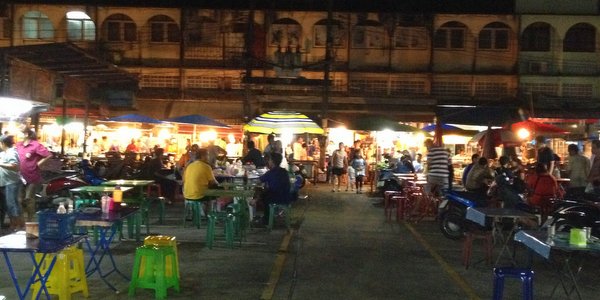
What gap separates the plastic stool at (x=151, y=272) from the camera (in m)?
7.83

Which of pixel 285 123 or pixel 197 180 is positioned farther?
pixel 285 123

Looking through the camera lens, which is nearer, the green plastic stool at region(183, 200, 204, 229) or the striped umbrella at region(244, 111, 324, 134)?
the green plastic stool at region(183, 200, 204, 229)

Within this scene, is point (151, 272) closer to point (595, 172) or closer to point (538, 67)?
point (595, 172)

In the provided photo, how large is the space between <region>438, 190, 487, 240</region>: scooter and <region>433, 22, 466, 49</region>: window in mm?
19465

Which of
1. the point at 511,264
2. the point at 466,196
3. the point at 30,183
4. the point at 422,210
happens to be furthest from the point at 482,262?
the point at 30,183

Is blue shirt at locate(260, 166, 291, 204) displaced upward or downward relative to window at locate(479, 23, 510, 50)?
downward

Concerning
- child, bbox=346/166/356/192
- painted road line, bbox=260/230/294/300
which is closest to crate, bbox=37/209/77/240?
painted road line, bbox=260/230/294/300

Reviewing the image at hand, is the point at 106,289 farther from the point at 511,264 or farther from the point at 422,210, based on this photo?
the point at 422,210

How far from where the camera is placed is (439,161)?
15211 mm

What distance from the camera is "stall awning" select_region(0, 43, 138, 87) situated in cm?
1255

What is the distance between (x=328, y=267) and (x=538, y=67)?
80.6ft

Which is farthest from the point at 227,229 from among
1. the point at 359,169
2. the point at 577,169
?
the point at 359,169

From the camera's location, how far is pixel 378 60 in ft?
103

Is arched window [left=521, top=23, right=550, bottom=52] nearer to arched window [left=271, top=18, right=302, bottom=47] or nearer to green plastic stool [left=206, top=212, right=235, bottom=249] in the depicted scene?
arched window [left=271, top=18, right=302, bottom=47]
